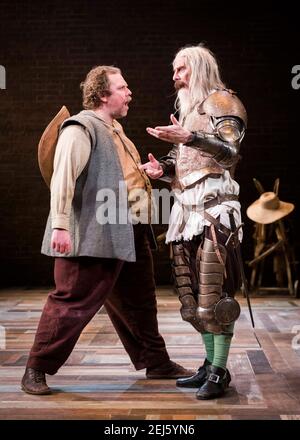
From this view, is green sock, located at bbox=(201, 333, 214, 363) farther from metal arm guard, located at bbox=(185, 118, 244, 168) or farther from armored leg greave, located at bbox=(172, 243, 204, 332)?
metal arm guard, located at bbox=(185, 118, 244, 168)

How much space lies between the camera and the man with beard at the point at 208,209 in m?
3.27

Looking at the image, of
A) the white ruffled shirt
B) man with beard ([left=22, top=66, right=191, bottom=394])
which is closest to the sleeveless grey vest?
man with beard ([left=22, top=66, right=191, bottom=394])

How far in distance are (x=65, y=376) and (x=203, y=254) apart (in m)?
1.07

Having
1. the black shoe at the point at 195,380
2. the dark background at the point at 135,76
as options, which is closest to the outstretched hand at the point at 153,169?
the black shoe at the point at 195,380

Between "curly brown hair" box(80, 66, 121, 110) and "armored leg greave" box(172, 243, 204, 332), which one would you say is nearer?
"armored leg greave" box(172, 243, 204, 332)

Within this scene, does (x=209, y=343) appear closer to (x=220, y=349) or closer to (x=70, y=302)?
(x=220, y=349)

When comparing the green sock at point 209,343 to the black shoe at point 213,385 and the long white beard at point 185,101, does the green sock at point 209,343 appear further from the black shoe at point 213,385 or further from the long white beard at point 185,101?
the long white beard at point 185,101

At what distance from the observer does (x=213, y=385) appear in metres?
3.35

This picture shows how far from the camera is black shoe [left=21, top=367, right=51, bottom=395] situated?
11.2ft

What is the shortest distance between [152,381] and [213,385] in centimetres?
47

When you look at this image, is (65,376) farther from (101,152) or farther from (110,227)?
(101,152)

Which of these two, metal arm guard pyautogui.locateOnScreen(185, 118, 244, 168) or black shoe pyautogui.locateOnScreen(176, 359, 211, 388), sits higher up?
metal arm guard pyautogui.locateOnScreen(185, 118, 244, 168)

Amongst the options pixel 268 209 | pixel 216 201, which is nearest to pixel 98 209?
pixel 216 201

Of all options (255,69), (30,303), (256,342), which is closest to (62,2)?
(255,69)
